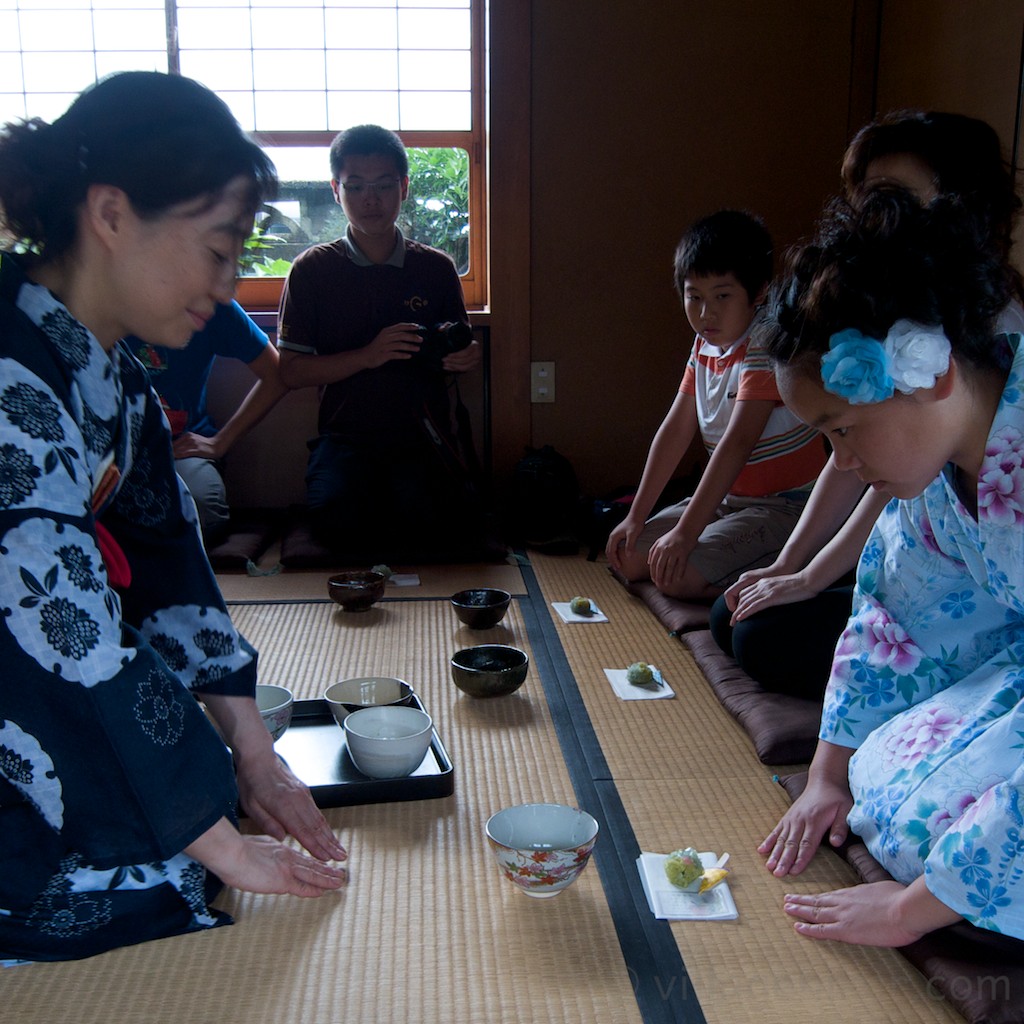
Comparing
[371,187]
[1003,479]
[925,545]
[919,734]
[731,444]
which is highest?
[371,187]

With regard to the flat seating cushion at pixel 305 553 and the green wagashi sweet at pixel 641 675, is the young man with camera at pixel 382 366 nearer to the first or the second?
the flat seating cushion at pixel 305 553

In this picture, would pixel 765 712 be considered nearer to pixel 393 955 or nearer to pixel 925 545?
pixel 925 545

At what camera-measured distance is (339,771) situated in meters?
1.66

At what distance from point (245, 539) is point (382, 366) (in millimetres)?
786

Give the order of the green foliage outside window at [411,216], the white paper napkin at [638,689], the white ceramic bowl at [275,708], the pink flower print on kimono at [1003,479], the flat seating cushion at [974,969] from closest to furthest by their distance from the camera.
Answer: the flat seating cushion at [974,969], the pink flower print on kimono at [1003,479], the white ceramic bowl at [275,708], the white paper napkin at [638,689], the green foliage outside window at [411,216]

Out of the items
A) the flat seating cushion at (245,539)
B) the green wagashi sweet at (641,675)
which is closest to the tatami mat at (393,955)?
the green wagashi sweet at (641,675)

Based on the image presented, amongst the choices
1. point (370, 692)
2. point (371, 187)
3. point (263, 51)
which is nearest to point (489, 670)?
point (370, 692)

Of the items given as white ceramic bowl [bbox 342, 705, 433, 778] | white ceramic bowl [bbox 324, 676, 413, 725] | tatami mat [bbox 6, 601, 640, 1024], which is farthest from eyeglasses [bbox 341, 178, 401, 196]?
tatami mat [bbox 6, 601, 640, 1024]

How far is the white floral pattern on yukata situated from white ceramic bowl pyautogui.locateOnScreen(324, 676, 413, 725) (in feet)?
2.44

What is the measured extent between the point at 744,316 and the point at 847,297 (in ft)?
4.94

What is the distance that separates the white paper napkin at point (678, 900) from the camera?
1312 mm

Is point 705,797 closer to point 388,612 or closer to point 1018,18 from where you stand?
point 388,612

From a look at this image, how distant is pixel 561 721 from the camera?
194cm

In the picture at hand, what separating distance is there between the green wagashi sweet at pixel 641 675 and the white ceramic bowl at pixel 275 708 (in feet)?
2.41
